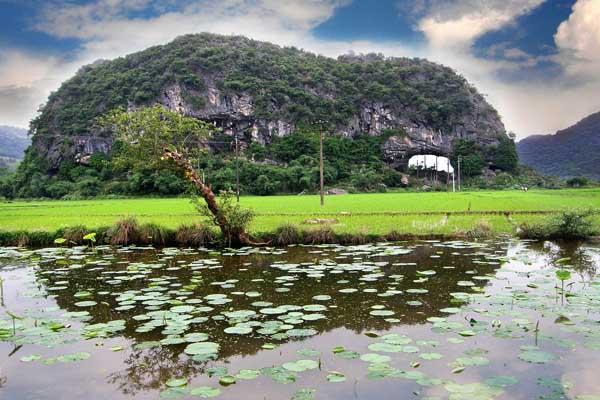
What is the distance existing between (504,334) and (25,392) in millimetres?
5504

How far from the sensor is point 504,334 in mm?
6059

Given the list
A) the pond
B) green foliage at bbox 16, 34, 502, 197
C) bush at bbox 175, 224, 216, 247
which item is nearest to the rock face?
green foliage at bbox 16, 34, 502, 197

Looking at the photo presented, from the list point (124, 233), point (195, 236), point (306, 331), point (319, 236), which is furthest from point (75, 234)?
point (306, 331)

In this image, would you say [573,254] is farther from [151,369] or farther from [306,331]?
[151,369]

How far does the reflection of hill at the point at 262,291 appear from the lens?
5.61 m

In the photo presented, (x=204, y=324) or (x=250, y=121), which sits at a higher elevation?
(x=250, y=121)

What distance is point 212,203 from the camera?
48.2 ft

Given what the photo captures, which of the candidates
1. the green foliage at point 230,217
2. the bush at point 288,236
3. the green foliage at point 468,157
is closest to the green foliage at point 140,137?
the green foliage at point 230,217

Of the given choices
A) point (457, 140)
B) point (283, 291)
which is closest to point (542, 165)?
point (457, 140)

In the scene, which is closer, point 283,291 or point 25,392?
point 25,392

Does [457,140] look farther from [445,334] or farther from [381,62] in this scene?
[445,334]

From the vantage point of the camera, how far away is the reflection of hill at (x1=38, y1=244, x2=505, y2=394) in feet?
18.4

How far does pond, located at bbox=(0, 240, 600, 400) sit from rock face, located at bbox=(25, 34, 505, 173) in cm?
9659

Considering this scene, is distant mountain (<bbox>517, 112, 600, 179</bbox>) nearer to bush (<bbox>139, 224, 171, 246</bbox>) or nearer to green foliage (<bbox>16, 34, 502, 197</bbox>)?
green foliage (<bbox>16, 34, 502, 197</bbox>)
